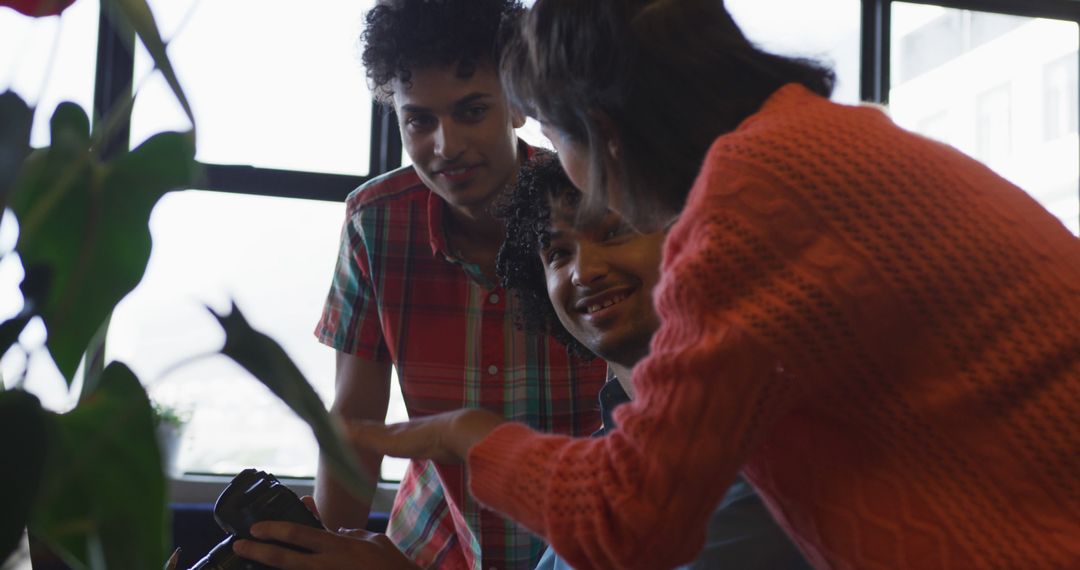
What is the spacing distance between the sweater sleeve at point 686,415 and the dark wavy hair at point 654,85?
0.15 meters

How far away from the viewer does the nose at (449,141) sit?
1.67m

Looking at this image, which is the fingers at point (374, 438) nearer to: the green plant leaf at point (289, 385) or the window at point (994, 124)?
the green plant leaf at point (289, 385)

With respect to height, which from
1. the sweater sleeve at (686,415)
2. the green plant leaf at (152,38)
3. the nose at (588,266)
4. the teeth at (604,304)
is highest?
the green plant leaf at (152,38)

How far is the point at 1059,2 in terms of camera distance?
12.4 feet

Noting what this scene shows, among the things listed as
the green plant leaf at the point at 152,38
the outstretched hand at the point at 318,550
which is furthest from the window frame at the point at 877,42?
the green plant leaf at the point at 152,38

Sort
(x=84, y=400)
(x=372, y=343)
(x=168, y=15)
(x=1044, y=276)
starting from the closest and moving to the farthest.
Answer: (x=84, y=400)
(x=1044, y=276)
(x=372, y=343)
(x=168, y=15)

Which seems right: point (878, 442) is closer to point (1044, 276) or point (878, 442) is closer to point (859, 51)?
point (1044, 276)

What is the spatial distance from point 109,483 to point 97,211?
0.36 ft

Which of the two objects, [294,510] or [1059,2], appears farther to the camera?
[1059,2]

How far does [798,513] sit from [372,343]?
3.78 feet

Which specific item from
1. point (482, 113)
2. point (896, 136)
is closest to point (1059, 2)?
point (482, 113)

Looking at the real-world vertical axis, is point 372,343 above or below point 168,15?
below

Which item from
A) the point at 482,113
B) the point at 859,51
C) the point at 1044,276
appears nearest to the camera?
the point at 1044,276

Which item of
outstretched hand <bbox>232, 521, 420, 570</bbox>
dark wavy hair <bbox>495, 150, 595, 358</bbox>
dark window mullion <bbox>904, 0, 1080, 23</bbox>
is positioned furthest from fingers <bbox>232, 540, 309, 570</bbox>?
dark window mullion <bbox>904, 0, 1080, 23</bbox>
